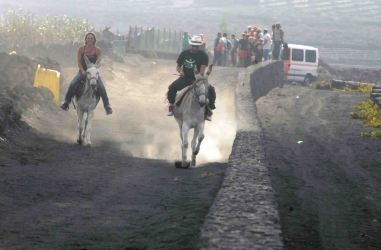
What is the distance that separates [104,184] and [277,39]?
28.8 meters

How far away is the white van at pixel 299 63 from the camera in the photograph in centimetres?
4238

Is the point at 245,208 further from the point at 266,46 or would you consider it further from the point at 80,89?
the point at 266,46

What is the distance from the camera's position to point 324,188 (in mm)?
12977

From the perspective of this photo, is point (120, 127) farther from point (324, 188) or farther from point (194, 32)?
point (194, 32)

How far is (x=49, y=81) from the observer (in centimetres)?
2588

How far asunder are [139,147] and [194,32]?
74663 mm

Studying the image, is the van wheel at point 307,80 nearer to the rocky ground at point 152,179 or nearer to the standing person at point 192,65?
the rocky ground at point 152,179

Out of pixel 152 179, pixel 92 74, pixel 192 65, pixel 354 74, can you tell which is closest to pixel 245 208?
pixel 152 179

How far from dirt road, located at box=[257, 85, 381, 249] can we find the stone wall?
41 centimetres

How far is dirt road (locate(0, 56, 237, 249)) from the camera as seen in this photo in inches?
356

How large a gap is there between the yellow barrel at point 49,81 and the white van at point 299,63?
1860cm

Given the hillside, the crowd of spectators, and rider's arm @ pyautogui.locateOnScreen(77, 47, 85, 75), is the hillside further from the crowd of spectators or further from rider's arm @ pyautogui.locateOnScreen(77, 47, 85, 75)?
rider's arm @ pyautogui.locateOnScreen(77, 47, 85, 75)

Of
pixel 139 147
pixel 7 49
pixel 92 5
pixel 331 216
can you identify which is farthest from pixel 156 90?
pixel 92 5

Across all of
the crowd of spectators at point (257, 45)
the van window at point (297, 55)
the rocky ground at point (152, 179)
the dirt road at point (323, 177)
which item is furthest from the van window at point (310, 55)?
the rocky ground at point (152, 179)
